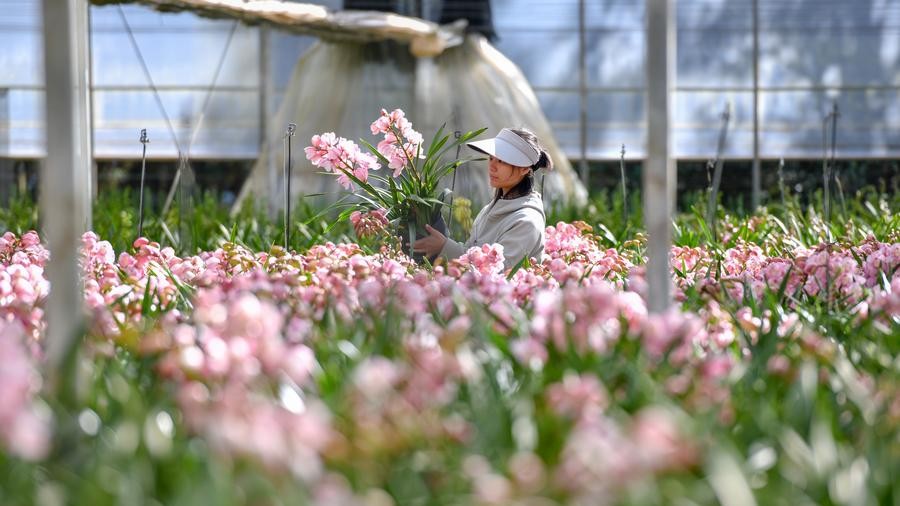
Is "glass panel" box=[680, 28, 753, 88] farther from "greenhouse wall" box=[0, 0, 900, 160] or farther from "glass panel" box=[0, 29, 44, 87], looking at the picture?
"glass panel" box=[0, 29, 44, 87]

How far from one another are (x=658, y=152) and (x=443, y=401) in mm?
455

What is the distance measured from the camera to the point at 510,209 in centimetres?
271

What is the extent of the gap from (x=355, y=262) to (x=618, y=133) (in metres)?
5.73

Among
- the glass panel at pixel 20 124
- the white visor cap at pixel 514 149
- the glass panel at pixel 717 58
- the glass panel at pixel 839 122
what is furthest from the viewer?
the glass panel at pixel 717 58

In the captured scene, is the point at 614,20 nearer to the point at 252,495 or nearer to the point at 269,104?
the point at 269,104

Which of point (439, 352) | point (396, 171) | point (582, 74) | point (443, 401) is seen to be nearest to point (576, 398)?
point (443, 401)

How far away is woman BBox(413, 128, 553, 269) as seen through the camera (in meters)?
2.58

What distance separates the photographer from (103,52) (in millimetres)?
7070

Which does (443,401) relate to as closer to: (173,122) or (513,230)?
(513,230)

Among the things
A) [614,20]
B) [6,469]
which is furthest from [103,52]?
[6,469]

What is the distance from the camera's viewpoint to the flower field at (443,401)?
0.90m

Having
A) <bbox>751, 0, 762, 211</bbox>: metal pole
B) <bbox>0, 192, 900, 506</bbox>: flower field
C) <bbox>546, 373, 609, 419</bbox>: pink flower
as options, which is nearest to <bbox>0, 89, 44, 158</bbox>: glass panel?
<bbox>751, 0, 762, 211</bbox>: metal pole

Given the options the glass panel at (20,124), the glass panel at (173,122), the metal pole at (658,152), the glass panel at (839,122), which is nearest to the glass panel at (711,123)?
the glass panel at (839,122)

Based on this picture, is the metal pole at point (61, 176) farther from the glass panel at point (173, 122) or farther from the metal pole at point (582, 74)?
the metal pole at point (582, 74)
